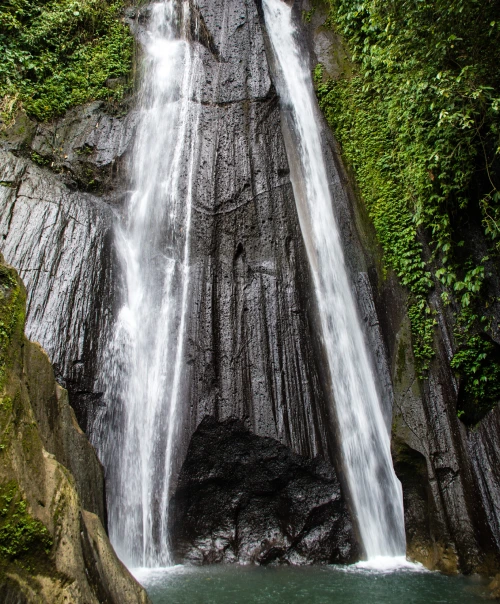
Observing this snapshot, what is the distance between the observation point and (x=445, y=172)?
852 cm

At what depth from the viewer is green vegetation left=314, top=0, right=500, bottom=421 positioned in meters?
7.45

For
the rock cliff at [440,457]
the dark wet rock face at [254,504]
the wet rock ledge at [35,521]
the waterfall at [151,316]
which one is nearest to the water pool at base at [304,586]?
the dark wet rock face at [254,504]

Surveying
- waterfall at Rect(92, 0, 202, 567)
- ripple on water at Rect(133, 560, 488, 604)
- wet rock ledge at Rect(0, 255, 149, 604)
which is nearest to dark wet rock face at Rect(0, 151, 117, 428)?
waterfall at Rect(92, 0, 202, 567)

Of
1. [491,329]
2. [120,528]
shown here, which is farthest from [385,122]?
[120,528]

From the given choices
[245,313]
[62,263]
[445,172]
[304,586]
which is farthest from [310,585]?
[445,172]

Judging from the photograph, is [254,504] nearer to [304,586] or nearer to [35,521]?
[304,586]

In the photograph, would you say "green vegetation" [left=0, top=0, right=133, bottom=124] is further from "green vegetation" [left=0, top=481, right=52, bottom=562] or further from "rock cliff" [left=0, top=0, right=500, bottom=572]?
"green vegetation" [left=0, top=481, right=52, bottom=562]

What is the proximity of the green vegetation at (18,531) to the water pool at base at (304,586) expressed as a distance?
2.98 meters

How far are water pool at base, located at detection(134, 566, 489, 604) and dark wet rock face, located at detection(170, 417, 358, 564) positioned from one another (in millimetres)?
390

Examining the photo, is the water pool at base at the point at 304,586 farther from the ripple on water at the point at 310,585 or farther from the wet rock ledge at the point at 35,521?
the wet rock ledge at the point at 35,521

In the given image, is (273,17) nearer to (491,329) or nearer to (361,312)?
(361,312)

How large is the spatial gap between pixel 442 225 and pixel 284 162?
13.1ft

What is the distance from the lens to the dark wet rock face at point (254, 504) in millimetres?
7418

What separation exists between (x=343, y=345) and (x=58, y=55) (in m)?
10.6
